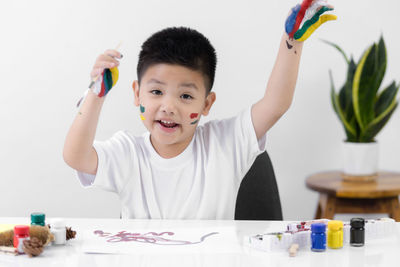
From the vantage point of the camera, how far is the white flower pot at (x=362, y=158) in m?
2.24

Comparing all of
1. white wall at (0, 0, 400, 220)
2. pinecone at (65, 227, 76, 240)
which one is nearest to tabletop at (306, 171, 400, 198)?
white wall at (0, 0, 400, 220)

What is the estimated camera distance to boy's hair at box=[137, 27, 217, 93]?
1.30 meters

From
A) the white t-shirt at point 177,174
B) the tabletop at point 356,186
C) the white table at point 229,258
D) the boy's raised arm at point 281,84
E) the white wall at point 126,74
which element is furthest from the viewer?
the white wall at point 126,74

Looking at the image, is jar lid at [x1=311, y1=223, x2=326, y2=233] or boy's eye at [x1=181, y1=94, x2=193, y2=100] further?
boy's eye at [x1=181, y1=94, x2=193, y2=100]

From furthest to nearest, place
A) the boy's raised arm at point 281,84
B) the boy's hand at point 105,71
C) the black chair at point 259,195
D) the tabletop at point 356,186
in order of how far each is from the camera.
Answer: the tabletop at point 356,186 → the black chair at point 259,195 → the boy's raised arm at point 281,84 → the boy's hand at point 105,71

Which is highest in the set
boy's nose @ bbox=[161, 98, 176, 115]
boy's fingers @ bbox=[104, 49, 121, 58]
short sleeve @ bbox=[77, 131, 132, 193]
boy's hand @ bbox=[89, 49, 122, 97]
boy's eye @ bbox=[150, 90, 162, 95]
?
boy's fingers @ bbox=[104, 49, 121, 58]

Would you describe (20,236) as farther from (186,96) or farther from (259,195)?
(259,195)

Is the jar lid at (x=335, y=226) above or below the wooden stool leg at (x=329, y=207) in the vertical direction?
above

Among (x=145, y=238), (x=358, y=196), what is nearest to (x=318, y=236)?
(x=145, y=238)

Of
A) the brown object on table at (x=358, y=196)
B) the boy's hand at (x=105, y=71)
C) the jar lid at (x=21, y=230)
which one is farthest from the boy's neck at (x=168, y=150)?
the brown object on table at (x=358, y=196)

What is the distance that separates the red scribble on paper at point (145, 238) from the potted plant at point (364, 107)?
1294mm

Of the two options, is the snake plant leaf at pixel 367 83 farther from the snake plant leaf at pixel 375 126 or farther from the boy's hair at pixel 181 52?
the boy's hair at pixel 181 52

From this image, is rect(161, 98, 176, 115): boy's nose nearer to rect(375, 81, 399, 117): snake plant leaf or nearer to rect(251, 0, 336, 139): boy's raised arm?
rect(251, 0, 336, 139): boy's raised arm

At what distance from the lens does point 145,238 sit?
1045mm
